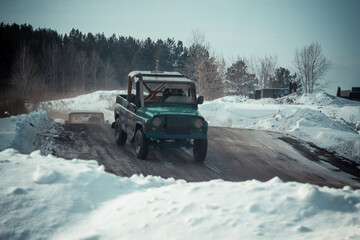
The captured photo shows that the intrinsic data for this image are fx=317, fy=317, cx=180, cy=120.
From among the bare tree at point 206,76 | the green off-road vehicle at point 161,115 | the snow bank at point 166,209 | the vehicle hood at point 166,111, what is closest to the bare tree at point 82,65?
the bare tree at point 206,76

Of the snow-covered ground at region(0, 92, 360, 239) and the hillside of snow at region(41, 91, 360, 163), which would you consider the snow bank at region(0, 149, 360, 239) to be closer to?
the snow-covered ground at region(0, 92, 360, 239)

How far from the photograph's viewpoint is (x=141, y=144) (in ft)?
27.8

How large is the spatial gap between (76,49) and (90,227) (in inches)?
3263

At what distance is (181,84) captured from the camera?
30.8 feet

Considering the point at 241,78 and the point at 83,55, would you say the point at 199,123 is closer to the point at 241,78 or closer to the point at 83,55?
the point at 241,78

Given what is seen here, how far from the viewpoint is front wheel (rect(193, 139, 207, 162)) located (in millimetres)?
8680

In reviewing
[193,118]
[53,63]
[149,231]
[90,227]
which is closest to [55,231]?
[90,227]

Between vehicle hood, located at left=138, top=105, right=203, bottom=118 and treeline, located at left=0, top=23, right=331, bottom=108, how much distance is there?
104 ft

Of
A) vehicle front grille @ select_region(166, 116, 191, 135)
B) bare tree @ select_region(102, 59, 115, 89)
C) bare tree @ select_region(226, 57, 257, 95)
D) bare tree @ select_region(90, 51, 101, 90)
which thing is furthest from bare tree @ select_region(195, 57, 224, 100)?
bare tree @ select_region(90, 51, 101, 90)

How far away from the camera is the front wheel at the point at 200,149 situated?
342 inches

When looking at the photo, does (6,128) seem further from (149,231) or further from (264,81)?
(264,81)

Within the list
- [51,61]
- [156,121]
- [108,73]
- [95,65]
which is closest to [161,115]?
[156,121]

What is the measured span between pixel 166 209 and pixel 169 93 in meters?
5.92

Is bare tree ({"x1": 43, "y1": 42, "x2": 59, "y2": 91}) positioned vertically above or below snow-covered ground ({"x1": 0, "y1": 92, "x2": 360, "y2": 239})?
above
